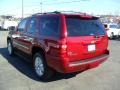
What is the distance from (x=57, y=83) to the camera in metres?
6.52

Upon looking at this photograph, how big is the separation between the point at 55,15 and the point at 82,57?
4.44 ft

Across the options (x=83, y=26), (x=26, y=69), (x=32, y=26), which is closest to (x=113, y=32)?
(x=26, y=69)

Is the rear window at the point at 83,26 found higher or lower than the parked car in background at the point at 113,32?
higher

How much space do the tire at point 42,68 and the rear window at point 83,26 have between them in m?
1.33

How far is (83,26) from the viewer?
20.7 feet

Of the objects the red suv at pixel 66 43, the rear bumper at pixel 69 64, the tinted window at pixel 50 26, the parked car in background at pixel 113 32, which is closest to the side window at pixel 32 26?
the red suv at pixel 66 43

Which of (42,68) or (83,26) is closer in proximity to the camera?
(83,26)

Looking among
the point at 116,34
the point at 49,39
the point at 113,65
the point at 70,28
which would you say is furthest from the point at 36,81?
the point at 116,34

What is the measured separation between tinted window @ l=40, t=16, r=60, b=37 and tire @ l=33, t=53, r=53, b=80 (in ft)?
2.52

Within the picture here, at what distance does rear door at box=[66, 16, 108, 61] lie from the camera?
5.94m

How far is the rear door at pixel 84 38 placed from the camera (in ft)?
19.5

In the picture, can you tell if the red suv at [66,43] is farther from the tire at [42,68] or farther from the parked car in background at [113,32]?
the parked car in background at [113,32]

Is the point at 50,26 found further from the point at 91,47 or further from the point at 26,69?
the point at 26,69

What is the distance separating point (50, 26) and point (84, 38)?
99cm
